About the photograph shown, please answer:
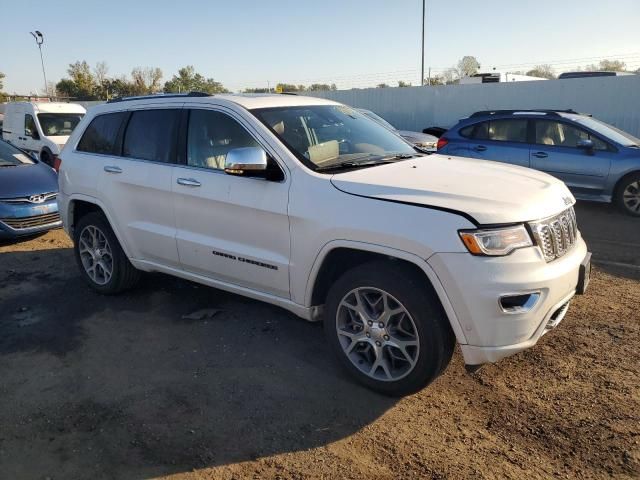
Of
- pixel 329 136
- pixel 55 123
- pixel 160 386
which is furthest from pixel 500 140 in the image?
pixel 55 123

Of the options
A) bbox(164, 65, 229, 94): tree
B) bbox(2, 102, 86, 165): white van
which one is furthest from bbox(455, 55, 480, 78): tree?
bbox(2, 102, 86, 165): white van

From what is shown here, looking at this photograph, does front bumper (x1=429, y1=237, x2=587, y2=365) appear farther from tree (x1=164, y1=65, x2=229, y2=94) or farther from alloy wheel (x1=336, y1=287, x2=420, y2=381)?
tree (x1=164, y1=65, x2=229, y2=94)

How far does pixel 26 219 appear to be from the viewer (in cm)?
729

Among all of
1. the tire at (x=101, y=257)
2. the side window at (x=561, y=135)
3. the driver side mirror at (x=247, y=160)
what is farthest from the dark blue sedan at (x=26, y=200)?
the side window at (x=561, y=135)

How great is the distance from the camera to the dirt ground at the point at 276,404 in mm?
2809

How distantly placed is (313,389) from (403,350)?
0.67m

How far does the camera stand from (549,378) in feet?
11.6

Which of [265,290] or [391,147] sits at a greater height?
[391,147]

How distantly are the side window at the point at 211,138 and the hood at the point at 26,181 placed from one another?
4.35 meters

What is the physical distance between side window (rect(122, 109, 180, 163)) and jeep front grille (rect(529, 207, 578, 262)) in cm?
286

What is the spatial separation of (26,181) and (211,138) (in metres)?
4.86

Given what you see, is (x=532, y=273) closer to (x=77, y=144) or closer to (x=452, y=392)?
(x=452, y=392)

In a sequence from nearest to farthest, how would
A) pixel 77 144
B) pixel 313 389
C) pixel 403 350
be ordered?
pixel 403 350
pixel 313 389
pixel 77 144

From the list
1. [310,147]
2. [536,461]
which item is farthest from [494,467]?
[310,147]
